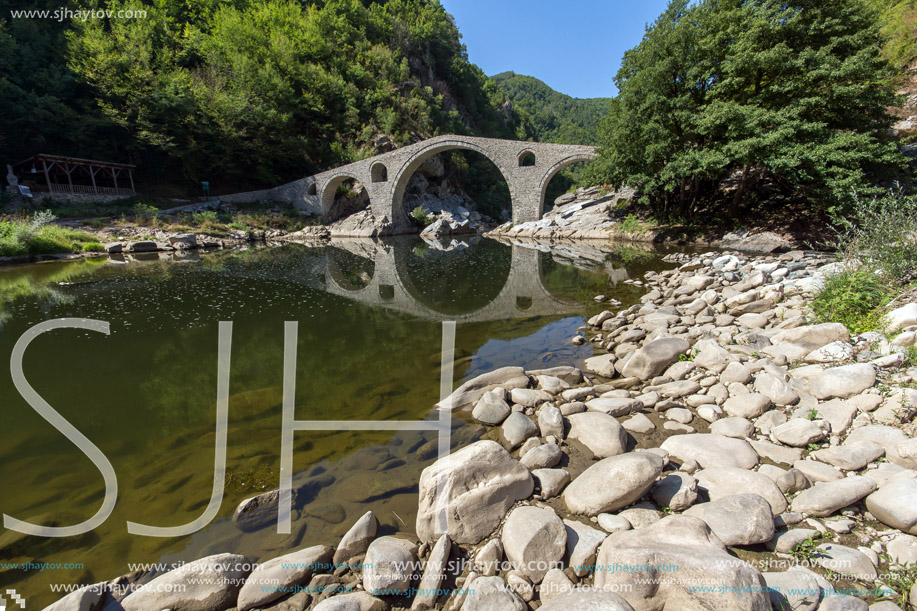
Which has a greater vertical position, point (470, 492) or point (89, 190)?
point (89, 190)

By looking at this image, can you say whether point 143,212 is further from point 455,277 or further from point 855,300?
point 855,300

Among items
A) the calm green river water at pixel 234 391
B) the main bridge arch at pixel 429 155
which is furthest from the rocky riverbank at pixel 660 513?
the main bridge arch at pixel 429 155

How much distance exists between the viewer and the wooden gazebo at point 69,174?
22.7 meters

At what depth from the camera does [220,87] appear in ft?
104

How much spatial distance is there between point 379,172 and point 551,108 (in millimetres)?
74557

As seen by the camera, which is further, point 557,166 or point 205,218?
point 557,166

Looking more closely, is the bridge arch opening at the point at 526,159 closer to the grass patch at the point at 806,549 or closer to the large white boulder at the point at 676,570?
the grass patch at the point at 806,549

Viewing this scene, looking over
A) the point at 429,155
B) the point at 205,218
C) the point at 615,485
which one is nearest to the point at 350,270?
the point at 615,485

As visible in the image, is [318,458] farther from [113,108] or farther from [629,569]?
[113,108]

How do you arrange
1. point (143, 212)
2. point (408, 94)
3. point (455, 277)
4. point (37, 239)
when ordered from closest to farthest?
point (455, 277) < point (37, 239) < point (143, 212) < point (408, 94)

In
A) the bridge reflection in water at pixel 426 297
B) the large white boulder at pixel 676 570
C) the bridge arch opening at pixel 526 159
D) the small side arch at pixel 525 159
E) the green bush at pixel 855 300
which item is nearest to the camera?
the large white boulder at pixel 676 570

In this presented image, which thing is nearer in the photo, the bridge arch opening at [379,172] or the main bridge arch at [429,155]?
the main bridge arch at [429,155]

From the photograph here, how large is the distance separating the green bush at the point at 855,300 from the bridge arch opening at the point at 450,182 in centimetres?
2470

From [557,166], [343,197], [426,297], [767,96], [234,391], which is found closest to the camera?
[234,391]
